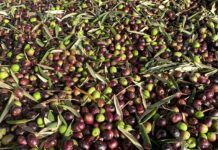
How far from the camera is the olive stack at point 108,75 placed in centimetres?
275

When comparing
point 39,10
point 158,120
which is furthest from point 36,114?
point 39,10

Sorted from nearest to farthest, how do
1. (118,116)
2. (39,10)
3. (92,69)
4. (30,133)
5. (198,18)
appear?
(30,133) < (118,116) < (92,69) < (198,18) < (39,10)

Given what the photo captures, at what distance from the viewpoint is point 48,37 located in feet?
13.2

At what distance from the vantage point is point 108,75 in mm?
3418

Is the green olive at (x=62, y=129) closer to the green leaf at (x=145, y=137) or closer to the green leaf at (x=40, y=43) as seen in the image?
the green leaf at (x=145, y=137)

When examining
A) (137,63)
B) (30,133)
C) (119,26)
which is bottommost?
(30,133)

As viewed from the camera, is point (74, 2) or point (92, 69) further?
point (74, 2)

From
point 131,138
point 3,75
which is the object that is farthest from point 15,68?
point 131,138

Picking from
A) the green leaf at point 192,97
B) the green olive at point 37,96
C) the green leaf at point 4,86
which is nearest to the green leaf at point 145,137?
→ the green leaf at point 192,97

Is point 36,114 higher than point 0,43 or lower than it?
lower

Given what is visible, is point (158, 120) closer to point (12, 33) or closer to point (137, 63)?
point (137, 63)

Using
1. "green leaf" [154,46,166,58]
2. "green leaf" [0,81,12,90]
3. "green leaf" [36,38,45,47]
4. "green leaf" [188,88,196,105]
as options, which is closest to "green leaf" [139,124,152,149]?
"green leaf" [188,88,196,105]

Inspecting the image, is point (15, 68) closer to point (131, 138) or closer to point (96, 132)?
point (96, 132)

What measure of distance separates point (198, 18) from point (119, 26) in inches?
45.2
